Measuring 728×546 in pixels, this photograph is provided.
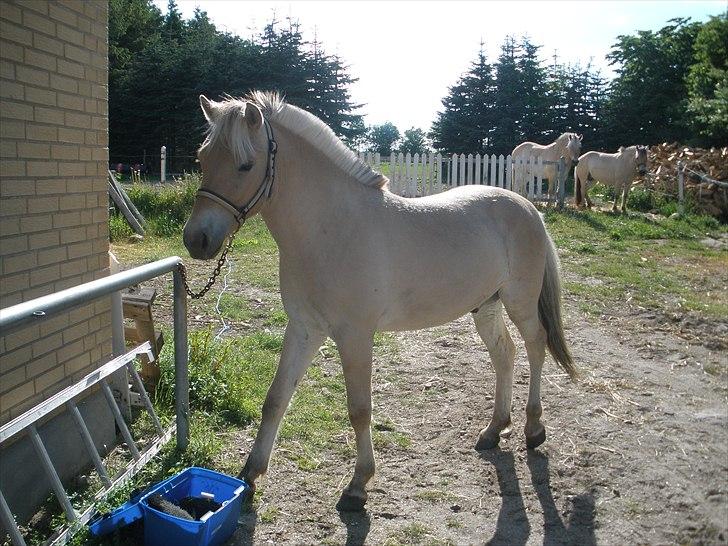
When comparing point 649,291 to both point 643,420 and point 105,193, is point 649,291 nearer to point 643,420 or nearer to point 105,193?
point 643,420

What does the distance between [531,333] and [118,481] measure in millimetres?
2938

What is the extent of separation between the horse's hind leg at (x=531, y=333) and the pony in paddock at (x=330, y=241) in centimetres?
32

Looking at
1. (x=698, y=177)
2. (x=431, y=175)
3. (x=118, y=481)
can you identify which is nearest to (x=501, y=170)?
(x=431, y=175)

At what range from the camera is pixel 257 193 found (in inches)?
Result: 120

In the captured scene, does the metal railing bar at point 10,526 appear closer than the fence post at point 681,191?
Yes

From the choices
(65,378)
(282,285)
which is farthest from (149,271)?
(65,378)

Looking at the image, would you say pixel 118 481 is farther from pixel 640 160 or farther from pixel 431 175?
pixel 640 160

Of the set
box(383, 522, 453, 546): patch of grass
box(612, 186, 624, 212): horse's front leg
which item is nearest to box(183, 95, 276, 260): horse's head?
box(383, 522, 453, 546): patch of grass

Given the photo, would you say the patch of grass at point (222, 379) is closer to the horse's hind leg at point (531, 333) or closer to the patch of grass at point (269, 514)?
the patch of grass at point (269, 514)

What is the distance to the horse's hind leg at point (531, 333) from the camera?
4.05 meters

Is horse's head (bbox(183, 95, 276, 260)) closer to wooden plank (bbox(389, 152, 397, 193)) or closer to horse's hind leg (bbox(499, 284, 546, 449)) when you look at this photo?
horse's hind leg (bbox(499, 284, 546, 449))

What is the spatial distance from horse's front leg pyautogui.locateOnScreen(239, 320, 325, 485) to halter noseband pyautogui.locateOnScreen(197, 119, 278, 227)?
2.62 feet

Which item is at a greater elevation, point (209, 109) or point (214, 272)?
point (209, 109)

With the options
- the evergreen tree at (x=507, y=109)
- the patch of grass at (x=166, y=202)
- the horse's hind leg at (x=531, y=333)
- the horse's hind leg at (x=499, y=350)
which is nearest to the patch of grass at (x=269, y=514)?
the horse's hind leg at (x=499, y=350)
